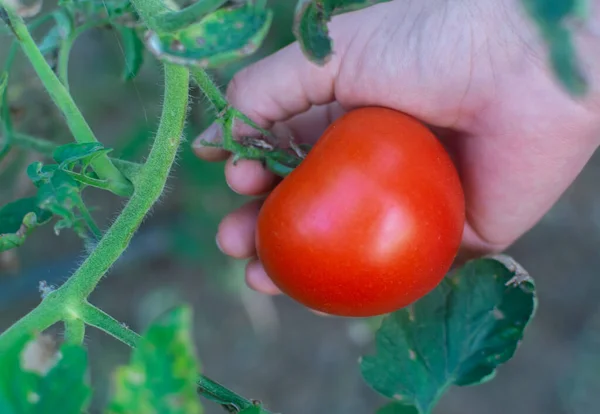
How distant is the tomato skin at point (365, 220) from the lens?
691 millimetres

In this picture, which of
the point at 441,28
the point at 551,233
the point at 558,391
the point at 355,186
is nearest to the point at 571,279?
the point at 551,233

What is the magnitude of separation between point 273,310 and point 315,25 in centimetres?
130

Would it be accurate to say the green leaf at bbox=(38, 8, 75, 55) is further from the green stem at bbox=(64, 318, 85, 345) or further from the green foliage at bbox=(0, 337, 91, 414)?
the green foliage at bbox=(0, 337, 91, 414)

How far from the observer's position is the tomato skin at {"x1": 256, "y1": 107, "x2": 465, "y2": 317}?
69 centimetres

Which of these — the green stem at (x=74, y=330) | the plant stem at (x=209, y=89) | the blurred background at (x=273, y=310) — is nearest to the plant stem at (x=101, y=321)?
the green stem at (x=74, y=330)

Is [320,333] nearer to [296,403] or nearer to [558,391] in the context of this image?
[296,403]

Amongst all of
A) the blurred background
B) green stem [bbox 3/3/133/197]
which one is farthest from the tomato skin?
the blurred background

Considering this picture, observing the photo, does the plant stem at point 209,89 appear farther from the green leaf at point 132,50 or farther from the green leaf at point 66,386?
the green leaf at point 66,386

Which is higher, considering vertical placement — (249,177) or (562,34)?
(562,34)

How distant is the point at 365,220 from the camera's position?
0.69 metres

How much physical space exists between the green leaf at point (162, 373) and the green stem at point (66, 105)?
13.6 inches

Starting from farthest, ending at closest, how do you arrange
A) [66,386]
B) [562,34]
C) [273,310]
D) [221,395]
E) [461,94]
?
1. [273,310]
2. [461,94]
3. [221,395]
4. [66,386]
5. [562,34]

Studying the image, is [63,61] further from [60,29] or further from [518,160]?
[518,160]

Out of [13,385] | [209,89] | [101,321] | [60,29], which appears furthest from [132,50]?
[13,385]
